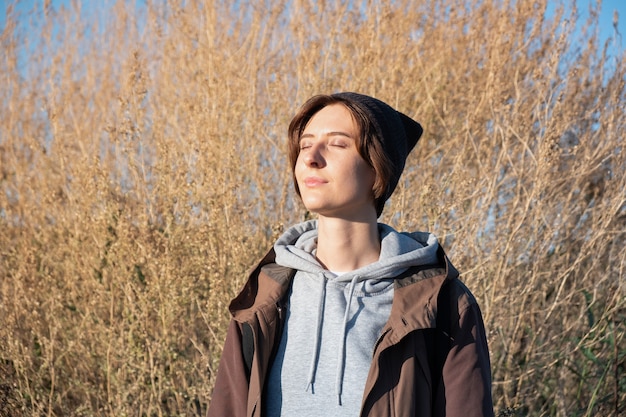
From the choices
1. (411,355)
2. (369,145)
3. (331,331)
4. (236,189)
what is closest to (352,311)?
(331,331)

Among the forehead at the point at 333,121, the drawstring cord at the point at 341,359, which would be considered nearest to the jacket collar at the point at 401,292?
the drawstring cord at the point at 341,359

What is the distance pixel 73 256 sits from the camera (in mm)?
3535

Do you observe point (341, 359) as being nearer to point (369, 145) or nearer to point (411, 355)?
point (411, 355)

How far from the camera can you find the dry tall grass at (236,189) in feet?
10.5

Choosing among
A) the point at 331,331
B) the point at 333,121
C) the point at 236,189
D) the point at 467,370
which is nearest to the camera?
the point at 467,370

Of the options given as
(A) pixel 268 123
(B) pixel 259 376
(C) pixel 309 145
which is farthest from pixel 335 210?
(A) pixel 268 123

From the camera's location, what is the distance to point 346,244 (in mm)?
1809

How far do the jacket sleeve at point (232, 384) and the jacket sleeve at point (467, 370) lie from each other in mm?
462

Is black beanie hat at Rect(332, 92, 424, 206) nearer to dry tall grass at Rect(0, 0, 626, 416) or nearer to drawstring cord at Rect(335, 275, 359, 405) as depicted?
drawstring cord at Rect(335, 275, 359, 405)

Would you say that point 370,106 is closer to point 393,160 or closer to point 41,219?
point 393,160

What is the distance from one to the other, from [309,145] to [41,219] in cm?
257

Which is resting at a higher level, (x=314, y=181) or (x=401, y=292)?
(x=314, y=181)

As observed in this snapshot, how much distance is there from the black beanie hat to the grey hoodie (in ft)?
0.62

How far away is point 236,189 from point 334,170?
1.89 meters
